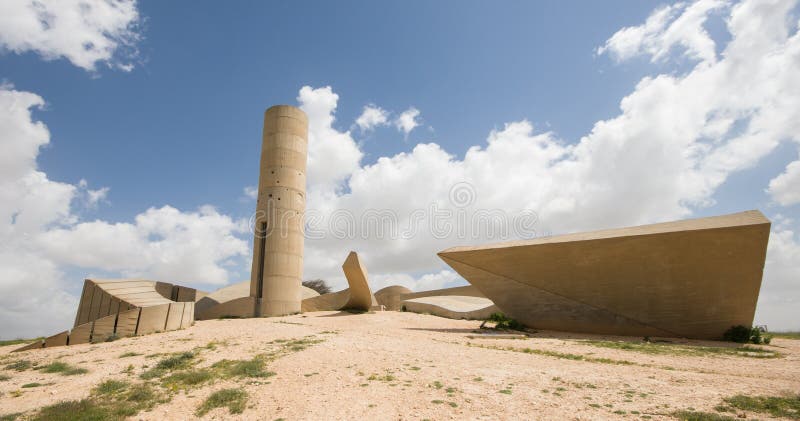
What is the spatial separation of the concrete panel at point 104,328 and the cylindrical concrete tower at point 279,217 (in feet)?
37.5

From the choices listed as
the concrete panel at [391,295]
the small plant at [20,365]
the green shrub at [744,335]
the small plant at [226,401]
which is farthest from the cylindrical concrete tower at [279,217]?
the green shrub at [744,335]

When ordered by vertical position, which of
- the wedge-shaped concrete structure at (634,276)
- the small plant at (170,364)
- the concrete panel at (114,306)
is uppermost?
the wedge-shaped concrete structure at (634,276)

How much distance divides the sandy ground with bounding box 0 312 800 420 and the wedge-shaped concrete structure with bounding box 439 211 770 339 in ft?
11.9

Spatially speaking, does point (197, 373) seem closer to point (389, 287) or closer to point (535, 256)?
point (535, 256)

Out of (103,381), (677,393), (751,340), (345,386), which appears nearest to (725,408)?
(677,393)

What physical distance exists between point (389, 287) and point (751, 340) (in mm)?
36964

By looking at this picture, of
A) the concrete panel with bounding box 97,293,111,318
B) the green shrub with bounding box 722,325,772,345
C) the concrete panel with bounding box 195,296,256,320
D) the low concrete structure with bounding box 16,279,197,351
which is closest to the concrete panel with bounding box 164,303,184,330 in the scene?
the low concrete structure with bounding box 16,279,197,351

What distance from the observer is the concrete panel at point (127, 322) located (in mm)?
14313

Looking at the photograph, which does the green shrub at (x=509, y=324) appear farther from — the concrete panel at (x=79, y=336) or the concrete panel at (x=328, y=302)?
the concrete panel at (x=79, y=336)

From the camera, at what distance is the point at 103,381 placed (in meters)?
8.09

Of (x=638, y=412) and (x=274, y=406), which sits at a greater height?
(x=638, y=412)

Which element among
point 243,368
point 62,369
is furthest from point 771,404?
point 62,369

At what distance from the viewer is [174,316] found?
1627 centimetres

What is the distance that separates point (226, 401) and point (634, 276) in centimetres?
1516
